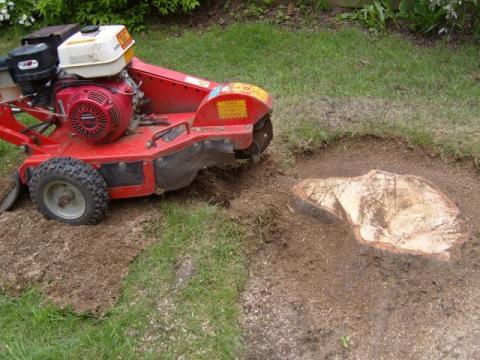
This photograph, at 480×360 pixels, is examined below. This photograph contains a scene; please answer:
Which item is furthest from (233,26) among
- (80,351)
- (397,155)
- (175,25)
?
(80,351)

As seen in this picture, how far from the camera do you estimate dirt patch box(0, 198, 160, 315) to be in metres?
3.00

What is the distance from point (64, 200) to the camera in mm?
3398

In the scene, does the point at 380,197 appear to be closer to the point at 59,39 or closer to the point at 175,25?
the point at 59,39

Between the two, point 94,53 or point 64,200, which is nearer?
point 94,53

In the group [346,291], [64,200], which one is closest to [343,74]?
[346,291]

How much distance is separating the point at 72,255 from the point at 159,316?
26.6 inches

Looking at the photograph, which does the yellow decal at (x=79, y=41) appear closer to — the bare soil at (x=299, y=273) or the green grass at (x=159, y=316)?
the bare soil at (x=299, y=273)

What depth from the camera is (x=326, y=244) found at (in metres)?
3.20

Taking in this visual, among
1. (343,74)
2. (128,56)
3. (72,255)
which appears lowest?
(343,74)

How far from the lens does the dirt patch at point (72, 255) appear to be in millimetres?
3000

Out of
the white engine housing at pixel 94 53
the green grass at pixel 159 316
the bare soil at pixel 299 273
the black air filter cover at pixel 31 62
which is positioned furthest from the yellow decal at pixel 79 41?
the green grass at pixel 159 316

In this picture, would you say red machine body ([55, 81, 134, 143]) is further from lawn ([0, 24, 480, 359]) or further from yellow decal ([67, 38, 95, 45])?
lawn ([0, 24, 480, 359])

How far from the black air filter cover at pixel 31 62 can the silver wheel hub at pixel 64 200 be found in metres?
0.63

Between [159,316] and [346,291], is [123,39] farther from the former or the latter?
[346,291]
